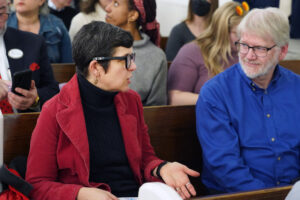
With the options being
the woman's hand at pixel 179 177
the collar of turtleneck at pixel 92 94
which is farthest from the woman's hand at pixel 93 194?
the collar of turtleneck at pixel 92 94

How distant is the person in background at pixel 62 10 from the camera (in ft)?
14.8

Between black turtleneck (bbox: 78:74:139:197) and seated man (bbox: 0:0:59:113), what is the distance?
0.53 meters

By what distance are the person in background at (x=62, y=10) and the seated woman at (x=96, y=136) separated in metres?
A: 2.90

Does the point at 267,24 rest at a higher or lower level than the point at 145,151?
higher

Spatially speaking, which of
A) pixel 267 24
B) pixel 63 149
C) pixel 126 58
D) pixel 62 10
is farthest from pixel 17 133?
pixel 62 10

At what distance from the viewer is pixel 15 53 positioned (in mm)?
2406

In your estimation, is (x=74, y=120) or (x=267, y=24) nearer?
(x=74, y=120)

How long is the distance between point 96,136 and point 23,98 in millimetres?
492

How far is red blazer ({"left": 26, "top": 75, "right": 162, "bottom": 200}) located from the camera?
5.34 ft

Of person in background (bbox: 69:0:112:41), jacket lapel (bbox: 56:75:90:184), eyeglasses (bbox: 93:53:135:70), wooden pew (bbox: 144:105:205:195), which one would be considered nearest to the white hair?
wooden pew (bbox: 144:105:205:195)

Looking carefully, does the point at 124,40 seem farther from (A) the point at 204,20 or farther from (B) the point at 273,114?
(A) the point at 204,20

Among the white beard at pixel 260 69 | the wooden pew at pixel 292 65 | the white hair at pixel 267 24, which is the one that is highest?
the white hair at pixel 267 24

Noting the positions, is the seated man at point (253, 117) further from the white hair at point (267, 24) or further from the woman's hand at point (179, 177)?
the woman's hand at point (179, 177)

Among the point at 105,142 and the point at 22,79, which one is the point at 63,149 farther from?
the point at 22,79
